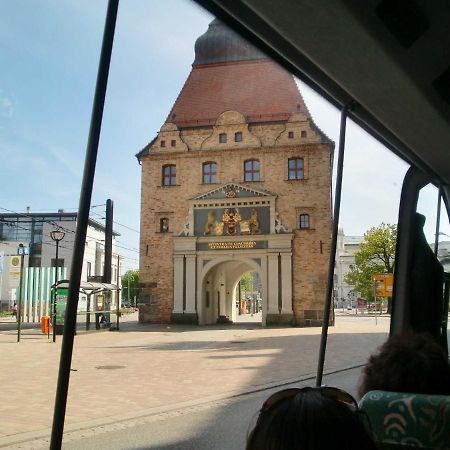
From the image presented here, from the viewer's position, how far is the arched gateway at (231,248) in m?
27.5

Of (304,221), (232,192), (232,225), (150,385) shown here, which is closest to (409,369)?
(150,385)

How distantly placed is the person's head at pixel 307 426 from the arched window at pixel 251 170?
1126 inches

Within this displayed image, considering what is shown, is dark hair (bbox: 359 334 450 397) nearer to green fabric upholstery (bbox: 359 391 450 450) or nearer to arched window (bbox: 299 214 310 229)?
green fabric upholstery (bbox: 359 391 450 450)

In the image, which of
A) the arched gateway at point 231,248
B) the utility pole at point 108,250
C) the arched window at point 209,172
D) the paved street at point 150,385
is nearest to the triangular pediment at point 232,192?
the arched gateway at point 231,248

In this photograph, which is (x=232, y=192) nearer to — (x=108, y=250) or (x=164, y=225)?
(x=164, y=225)

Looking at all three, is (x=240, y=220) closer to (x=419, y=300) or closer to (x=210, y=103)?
(x=210, y=103)

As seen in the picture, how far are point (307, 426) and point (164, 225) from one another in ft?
94.8

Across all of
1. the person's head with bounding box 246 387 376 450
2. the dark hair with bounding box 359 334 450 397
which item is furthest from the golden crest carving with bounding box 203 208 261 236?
the person's head with bounding box 246 387 376 450

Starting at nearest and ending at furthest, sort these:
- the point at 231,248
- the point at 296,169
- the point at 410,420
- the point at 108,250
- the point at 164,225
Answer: the point at 410,420, the point at 108,250, the point at 231,248, the point at 296,169, the point at 164,225

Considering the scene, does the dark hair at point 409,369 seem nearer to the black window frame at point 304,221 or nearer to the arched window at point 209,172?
the black window frame at point 304,221

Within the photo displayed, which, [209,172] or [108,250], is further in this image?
[209,172]

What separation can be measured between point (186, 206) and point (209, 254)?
121 inches

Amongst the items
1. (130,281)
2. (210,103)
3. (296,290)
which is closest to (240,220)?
(296,290)

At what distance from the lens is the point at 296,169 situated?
29.0 metres
